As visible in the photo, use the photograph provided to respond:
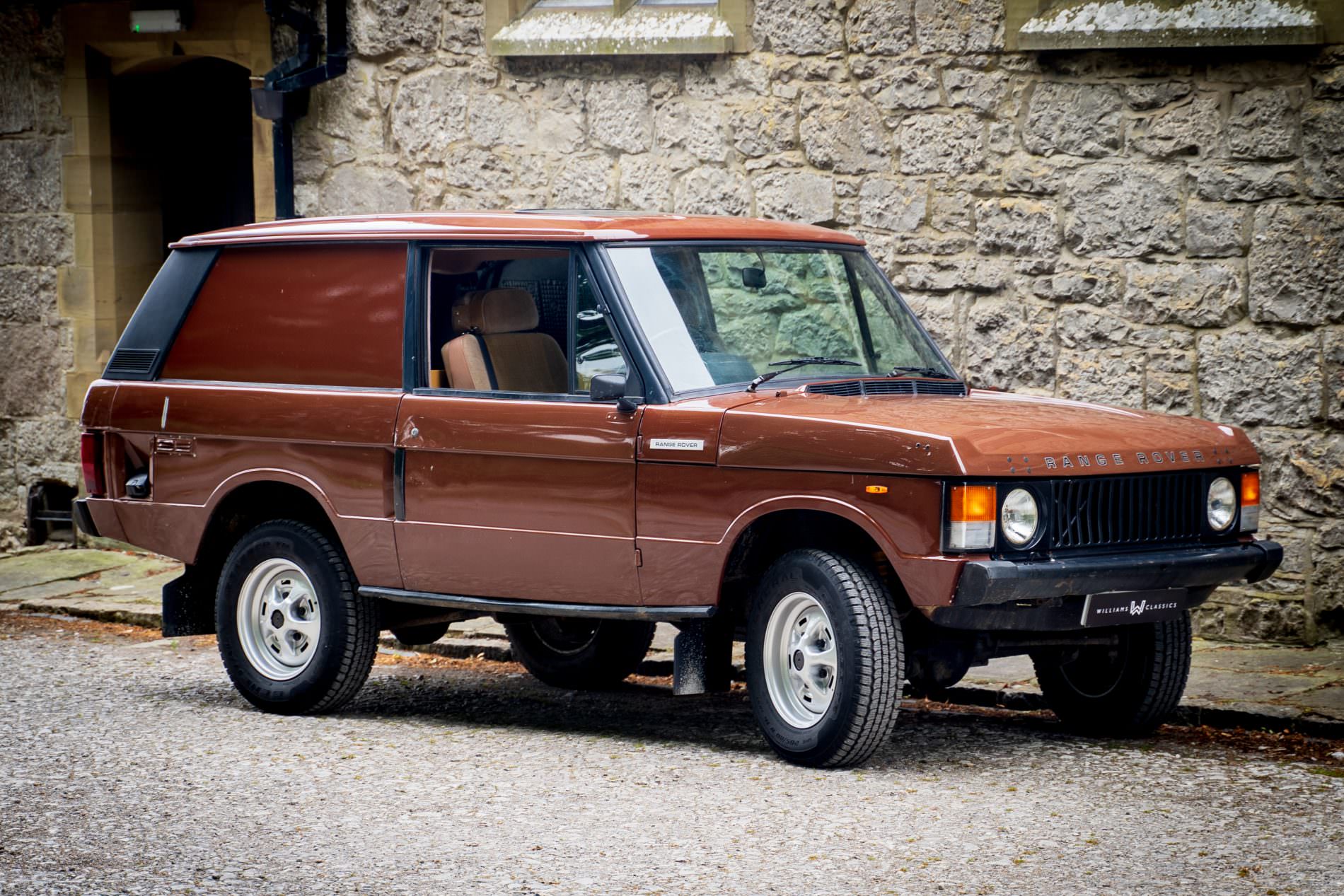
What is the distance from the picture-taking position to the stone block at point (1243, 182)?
32.7ft

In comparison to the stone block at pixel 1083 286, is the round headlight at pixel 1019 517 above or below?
below

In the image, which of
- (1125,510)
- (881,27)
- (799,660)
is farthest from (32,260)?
(1125,510)

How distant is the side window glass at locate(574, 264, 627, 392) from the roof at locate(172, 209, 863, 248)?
0.22 m

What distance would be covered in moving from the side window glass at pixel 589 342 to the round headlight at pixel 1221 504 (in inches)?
87.3

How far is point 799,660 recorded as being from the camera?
7.22m

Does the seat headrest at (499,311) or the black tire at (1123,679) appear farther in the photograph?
the seat headrest at (499,311)

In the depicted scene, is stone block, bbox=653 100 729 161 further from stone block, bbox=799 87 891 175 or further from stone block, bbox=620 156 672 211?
stone block, bbox=799 87 891 175

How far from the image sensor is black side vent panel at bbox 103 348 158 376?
8.93 m

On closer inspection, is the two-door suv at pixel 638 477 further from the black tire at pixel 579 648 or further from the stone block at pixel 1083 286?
the stone block at pixel 1083 286

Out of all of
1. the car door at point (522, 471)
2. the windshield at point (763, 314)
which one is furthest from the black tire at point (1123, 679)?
the car door at point (522, 471)

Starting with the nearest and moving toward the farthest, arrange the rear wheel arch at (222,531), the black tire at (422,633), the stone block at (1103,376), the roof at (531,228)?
the roof at (531,228), the rear wheel arch at (222,531), the black tire at (422,633), the stone block at (1103,376)

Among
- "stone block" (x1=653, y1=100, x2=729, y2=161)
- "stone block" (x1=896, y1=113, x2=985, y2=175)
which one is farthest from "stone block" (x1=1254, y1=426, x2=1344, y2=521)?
"stone block" (x1=653, y1=100, x2=729, y2=161)

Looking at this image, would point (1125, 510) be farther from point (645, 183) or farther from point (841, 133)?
point (645, 183)

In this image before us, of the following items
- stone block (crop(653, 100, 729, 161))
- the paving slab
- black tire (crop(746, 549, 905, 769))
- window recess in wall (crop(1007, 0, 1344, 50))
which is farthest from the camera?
the paving slab
